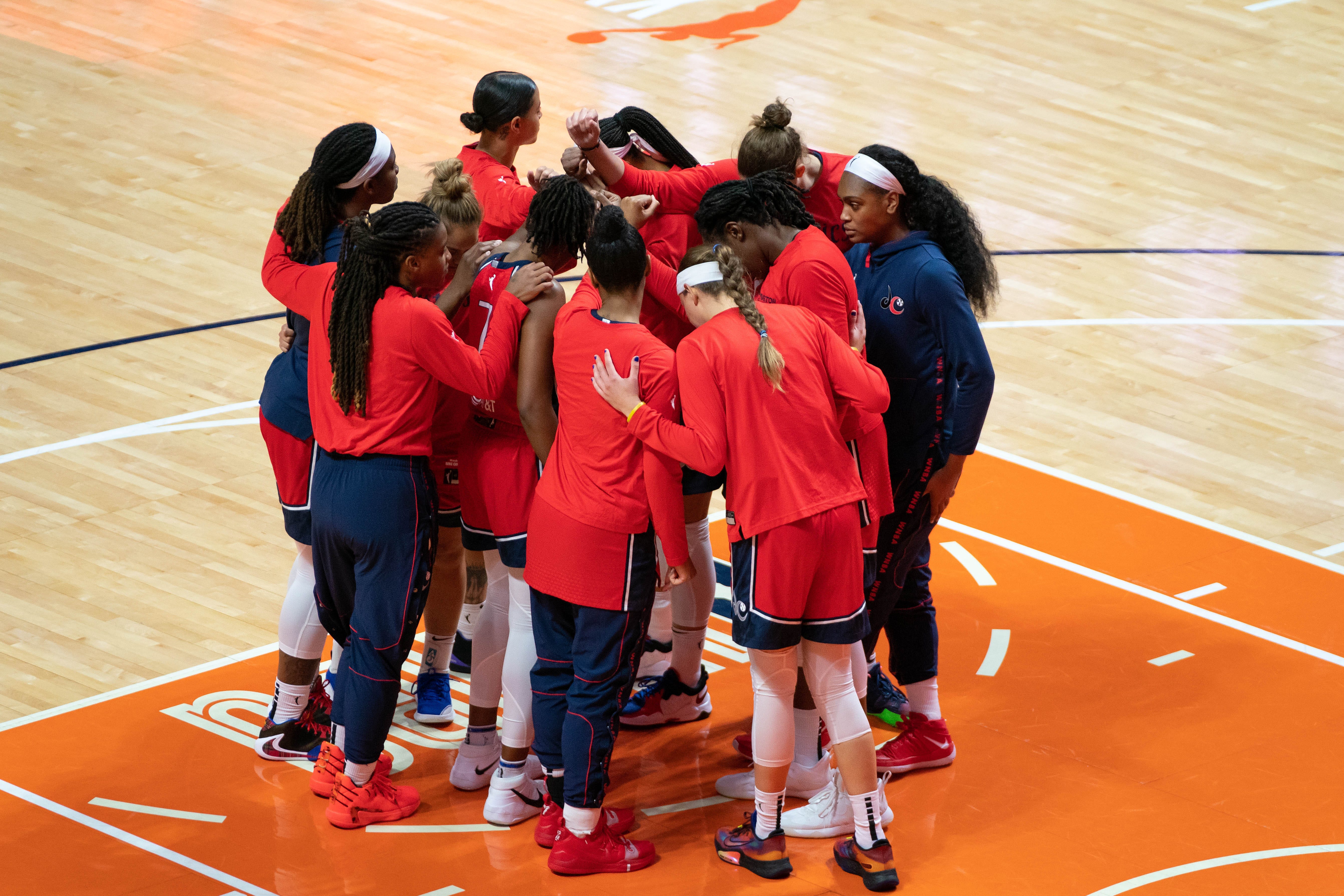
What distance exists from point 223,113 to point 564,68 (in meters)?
2.75

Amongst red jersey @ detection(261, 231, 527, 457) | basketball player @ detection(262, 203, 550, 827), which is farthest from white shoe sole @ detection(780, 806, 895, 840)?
red jersey @ detection(261, 231, 527, 457)

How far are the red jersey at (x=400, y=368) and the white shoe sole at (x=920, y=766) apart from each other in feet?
6.28

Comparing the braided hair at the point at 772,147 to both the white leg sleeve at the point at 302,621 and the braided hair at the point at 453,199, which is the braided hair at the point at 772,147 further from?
the white leg sleeve at the point at 302,621

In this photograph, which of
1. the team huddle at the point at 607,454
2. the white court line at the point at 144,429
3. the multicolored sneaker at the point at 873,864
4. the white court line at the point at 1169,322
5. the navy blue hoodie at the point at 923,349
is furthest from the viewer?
the white court line at the point at 1169,322

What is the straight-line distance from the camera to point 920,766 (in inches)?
237

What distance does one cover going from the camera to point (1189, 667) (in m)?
6.71

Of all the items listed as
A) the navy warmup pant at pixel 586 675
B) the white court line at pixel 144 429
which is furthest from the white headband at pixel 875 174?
the white court line at pixel 144 429

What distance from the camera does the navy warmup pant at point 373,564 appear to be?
5.38 meters

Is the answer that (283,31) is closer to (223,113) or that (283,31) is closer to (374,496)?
A: (223,113)

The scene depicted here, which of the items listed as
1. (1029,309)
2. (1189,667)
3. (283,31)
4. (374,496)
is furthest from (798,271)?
(283,31)

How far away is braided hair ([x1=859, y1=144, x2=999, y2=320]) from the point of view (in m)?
5.68

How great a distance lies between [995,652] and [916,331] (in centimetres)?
173

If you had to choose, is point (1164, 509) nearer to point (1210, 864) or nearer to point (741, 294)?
point (1210, 864)

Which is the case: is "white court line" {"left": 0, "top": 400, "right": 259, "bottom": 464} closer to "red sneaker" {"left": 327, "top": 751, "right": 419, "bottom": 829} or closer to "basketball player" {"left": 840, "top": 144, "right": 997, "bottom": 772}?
"red sneaker" {"left": 327, "top": 751, "right": 419, "bottom": 829}
